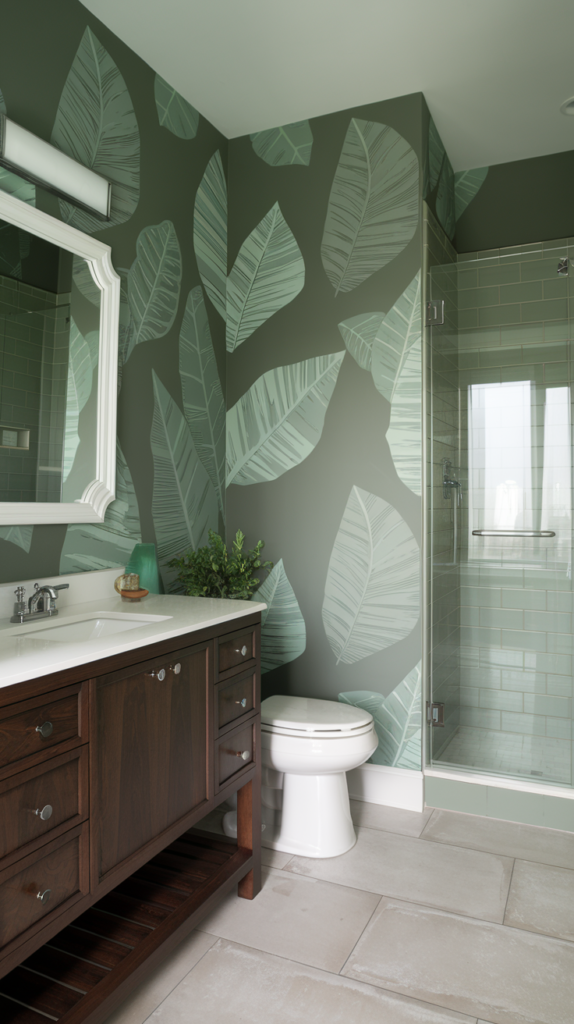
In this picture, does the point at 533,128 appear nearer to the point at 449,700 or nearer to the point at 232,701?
the point at 449,700

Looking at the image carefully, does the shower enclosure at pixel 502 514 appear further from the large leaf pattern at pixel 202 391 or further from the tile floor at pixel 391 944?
the large leaf pattern at pixel 202 391

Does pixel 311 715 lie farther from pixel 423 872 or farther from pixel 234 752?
pixel 423 872

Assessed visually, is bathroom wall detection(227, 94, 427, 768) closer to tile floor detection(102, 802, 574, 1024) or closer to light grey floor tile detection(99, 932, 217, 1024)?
tile floor detection(102, 802, 574, 1024)

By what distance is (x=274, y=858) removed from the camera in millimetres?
2240

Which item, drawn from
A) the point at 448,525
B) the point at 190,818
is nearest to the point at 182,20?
the point at 448,525

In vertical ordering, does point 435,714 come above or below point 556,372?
below

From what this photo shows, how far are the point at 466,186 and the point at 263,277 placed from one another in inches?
49.9

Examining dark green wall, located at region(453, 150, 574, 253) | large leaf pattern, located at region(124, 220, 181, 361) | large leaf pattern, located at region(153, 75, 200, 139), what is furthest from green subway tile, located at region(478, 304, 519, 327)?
large leaf pattern, located at region(153, 75, 200, 139)

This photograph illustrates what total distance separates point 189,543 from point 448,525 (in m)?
1.10

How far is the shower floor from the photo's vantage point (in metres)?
2.55

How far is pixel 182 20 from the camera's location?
2285 millimetres

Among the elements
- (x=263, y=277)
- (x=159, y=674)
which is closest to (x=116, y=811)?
(x=159, y=674)

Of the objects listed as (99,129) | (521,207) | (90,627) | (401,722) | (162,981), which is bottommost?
(162,981)

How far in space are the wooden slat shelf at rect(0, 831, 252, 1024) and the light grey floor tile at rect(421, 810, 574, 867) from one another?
0.86m
